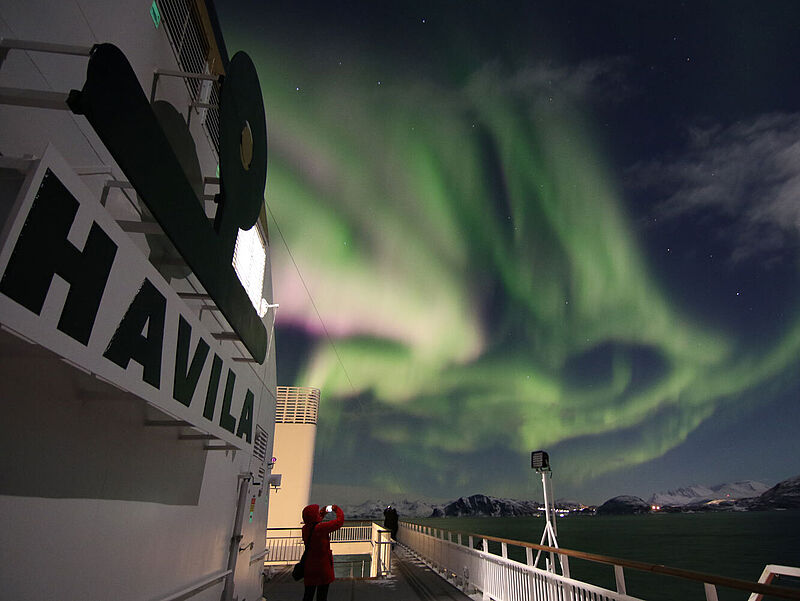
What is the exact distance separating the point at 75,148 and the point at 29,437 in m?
2.10

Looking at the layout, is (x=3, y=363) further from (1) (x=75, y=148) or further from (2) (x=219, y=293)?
(2) (x=219, y=293)

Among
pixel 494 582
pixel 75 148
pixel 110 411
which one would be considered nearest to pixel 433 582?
pixel 494 582

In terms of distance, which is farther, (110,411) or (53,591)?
(110,411)

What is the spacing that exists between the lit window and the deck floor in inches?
259

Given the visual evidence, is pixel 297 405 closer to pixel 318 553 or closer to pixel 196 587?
pixel 318 553

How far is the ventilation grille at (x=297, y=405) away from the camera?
2608cm

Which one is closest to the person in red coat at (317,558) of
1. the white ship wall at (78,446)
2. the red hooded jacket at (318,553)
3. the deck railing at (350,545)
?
the red hooded jacket at (318,553)

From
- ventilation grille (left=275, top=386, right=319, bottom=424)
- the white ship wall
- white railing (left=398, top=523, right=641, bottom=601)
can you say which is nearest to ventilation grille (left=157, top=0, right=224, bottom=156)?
the white ship wall

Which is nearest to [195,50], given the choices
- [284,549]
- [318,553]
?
[318,553]

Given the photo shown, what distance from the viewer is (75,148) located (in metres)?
3.58

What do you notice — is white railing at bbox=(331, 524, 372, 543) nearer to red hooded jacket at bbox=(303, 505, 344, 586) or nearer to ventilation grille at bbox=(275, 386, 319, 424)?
ventilation grille at bbox=(275, 386, 319, 424)

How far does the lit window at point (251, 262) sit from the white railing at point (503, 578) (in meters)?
6.16

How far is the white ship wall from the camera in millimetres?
2783

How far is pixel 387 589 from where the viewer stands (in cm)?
1117
